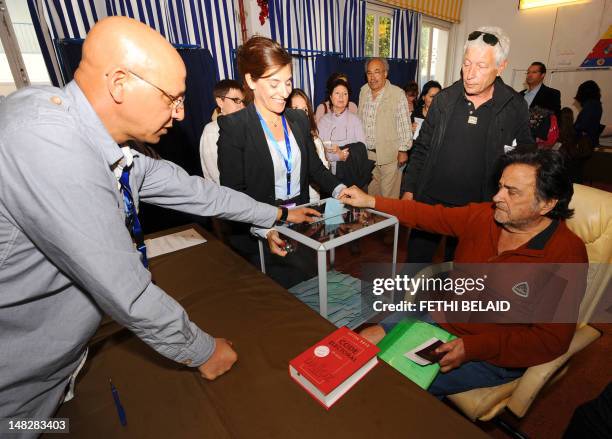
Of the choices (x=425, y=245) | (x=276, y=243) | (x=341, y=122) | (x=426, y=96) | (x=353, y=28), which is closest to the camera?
(x=276, y=243)

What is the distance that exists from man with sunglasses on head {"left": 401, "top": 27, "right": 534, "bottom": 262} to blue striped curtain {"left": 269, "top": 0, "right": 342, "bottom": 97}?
11.7 feet

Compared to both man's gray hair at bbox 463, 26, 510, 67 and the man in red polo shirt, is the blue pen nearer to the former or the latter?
the man in red polo shirt

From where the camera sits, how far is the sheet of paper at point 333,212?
1.90 m

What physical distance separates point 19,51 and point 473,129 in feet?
13.7

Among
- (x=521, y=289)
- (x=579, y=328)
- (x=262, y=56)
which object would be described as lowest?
(x=579, y=328)

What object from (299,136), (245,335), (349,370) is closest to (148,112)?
(245,335)

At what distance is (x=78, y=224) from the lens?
0.70 metres

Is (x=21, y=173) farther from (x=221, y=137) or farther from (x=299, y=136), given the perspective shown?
(x=299, y=136)

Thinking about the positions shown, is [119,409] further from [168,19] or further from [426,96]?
[426,96]

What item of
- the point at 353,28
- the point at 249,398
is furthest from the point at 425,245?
the point at 353,28

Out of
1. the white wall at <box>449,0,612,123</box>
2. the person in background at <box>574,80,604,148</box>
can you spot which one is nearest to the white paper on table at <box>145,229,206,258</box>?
the person in background at <box>574,80,604,148</box>

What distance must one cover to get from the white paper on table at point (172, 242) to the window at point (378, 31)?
5.92m

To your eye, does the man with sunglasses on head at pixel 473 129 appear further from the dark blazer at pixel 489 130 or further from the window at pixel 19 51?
the window at pixel 19 51

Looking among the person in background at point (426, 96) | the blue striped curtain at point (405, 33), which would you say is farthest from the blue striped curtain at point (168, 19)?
the blue striped curtain at point (405, 33)
